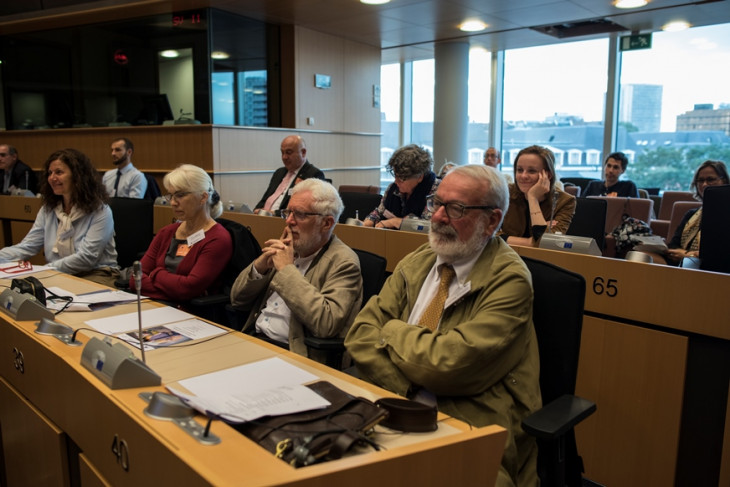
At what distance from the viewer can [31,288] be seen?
2.44 metres

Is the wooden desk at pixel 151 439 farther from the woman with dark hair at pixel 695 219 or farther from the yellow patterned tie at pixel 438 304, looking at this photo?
the woman with dark hair at pixel 695 219

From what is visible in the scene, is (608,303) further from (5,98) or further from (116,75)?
(5,98)

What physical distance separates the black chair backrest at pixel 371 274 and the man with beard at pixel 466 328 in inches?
9.9

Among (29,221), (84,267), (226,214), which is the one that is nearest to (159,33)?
(29,221)

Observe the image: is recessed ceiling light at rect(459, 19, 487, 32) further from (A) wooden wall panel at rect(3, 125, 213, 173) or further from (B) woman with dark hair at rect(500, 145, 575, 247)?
(B) woman with dark hair at rect(500, 145, 575, 247)

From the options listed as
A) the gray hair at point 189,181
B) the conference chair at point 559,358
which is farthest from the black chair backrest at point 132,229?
the conference chair at point 559,358

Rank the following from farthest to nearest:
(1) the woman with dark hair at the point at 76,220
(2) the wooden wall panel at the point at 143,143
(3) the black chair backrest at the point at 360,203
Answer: (2) the wooden wall panel at the point at 143,143 → (3) the black chair backrest at the point at 360,203 → (1) the woman with dark hair at the point at 76,220

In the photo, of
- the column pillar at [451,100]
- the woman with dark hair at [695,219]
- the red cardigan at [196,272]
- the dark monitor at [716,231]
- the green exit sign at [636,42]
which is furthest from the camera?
the column pillar at [451,100]

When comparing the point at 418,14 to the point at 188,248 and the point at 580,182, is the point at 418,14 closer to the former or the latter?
the point at 580,182

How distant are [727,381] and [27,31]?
9.20 m

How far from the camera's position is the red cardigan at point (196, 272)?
9.46 feet

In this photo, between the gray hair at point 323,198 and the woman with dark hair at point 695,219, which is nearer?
the gray hair at point 323,198

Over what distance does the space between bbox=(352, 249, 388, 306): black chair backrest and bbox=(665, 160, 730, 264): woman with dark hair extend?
1974mm

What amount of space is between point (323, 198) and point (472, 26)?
19.1ft
